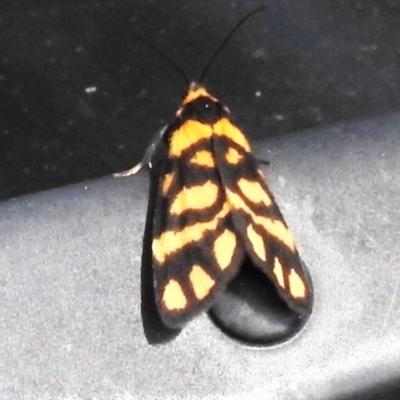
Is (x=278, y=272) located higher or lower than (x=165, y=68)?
higher

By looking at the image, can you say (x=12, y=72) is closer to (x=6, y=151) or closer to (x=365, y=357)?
(x=6, y=151)

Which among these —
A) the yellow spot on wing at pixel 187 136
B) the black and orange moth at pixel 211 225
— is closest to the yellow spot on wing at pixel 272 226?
the black and orange moth at pixel 211 225

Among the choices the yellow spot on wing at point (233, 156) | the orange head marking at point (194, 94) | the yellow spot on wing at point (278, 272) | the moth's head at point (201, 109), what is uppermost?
the yellow spot on wing at point (278, 272)

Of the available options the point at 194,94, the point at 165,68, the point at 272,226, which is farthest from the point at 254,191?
the point at 165,68

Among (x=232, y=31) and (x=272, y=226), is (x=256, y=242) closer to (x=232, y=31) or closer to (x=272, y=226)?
(x=272, y=226)

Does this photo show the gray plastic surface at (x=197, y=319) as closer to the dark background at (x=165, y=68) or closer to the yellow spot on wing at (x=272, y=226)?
the yellow spot on wing at (x=272, y=226)

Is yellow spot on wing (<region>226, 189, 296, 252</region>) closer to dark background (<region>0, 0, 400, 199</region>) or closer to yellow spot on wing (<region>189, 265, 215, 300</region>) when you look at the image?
yellow spot on wing (<region>189, 265, 215, 300</region>)

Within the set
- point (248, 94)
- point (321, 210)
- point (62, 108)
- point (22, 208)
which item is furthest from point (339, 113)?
point (22, 208)
